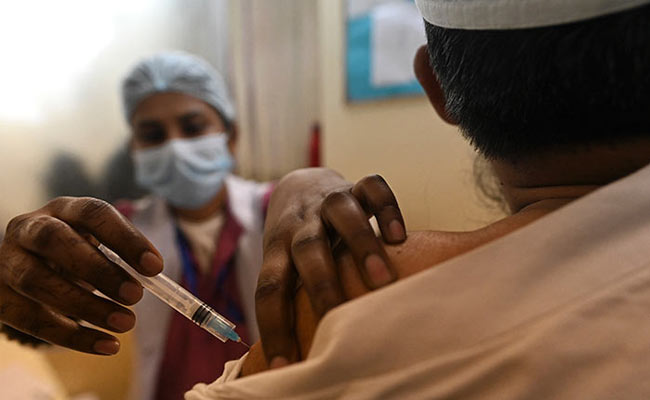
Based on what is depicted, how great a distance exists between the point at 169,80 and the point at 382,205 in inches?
56.0

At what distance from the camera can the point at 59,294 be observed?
0.57m

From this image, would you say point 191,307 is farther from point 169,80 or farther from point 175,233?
point 169,80

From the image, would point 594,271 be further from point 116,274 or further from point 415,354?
point 116,274

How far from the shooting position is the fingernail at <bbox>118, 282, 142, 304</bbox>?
554 millimetres

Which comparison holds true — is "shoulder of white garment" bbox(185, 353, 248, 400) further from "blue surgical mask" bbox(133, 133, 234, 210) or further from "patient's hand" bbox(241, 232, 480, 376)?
"blue surgical mask" bbox(133, 133, 234, 210)

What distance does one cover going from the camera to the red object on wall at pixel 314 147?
1046 mm

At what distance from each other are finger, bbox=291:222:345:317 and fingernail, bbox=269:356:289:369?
5 centimetres

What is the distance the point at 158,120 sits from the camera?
1.75 metres

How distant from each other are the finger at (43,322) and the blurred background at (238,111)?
162mm

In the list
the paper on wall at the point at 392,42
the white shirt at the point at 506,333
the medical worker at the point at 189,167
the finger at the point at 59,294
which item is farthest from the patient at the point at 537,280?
the medical worker at the point at 189,167

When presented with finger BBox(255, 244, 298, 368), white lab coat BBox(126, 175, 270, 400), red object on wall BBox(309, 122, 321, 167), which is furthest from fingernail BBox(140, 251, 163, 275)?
white lab coat BBox(126, 175, 270, 400)

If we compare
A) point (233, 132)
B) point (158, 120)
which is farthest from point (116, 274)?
point (233, 132)

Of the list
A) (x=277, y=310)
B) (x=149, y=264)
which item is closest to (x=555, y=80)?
(x=277, y=310)

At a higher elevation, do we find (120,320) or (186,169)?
(120,320)
